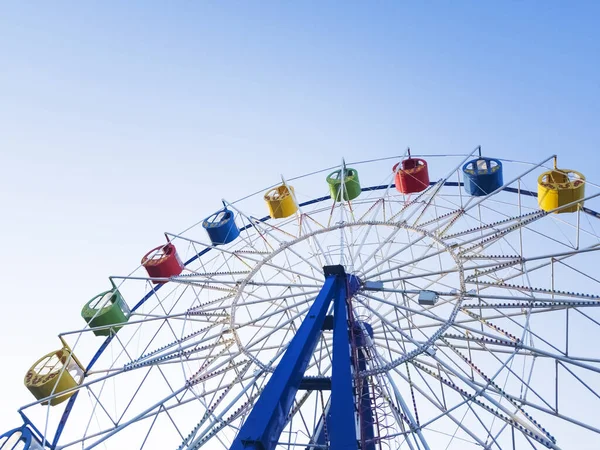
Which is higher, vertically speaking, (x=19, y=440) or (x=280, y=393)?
(x=280, y=393)

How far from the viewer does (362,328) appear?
41.2ft

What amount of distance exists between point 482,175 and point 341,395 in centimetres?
921

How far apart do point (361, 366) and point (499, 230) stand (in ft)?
15.5

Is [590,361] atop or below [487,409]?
atop

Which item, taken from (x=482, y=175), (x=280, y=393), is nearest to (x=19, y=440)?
(x=280, y=393)

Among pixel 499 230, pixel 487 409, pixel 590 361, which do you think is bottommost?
pixel 487 409

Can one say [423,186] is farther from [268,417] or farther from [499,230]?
[268,417]

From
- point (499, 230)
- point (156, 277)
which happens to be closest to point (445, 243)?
point (499, 230)

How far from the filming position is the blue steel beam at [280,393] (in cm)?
684

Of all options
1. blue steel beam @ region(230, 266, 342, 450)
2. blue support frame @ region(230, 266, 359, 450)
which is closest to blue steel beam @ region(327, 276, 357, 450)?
blue support frame @ region(230, 266, 359, 450)

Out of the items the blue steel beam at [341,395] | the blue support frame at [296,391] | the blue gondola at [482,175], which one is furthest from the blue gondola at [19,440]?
the blue gondola at [482,175]

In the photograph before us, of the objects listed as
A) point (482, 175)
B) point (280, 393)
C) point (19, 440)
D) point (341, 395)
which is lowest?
point (19, 440)

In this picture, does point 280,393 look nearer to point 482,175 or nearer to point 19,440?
point 19,440

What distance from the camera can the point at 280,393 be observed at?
7648 mm
